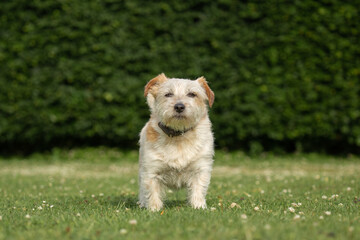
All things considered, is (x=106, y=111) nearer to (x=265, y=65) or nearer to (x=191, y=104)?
(x=265, y=65)

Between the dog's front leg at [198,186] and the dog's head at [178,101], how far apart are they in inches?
21.9

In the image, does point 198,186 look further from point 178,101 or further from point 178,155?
point 178,101

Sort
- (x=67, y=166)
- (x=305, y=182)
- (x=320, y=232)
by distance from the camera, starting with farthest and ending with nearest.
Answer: (x=67, y=166)
(x=305, y=182)
(x=320, y=232)

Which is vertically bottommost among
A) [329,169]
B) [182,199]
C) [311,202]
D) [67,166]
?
[67,166]

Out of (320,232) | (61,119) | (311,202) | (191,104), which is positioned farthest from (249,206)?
(61,119)

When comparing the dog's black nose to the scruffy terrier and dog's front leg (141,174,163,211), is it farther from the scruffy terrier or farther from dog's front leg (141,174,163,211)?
dog's front leg (141,174,163,211)

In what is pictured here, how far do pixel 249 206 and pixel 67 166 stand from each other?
725 centimetres

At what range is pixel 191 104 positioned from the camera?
504 centimetres

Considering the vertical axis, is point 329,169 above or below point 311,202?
below

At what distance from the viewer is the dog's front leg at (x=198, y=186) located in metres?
5.04

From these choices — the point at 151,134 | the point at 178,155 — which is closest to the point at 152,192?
the point at 178,155

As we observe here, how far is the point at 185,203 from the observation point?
229 inches

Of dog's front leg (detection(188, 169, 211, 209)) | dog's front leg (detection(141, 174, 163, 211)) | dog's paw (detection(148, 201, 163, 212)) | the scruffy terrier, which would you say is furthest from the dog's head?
dog's paw (detection(148, 201, 163, 212))

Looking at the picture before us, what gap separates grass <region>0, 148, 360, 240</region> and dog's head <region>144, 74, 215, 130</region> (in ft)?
3.23
